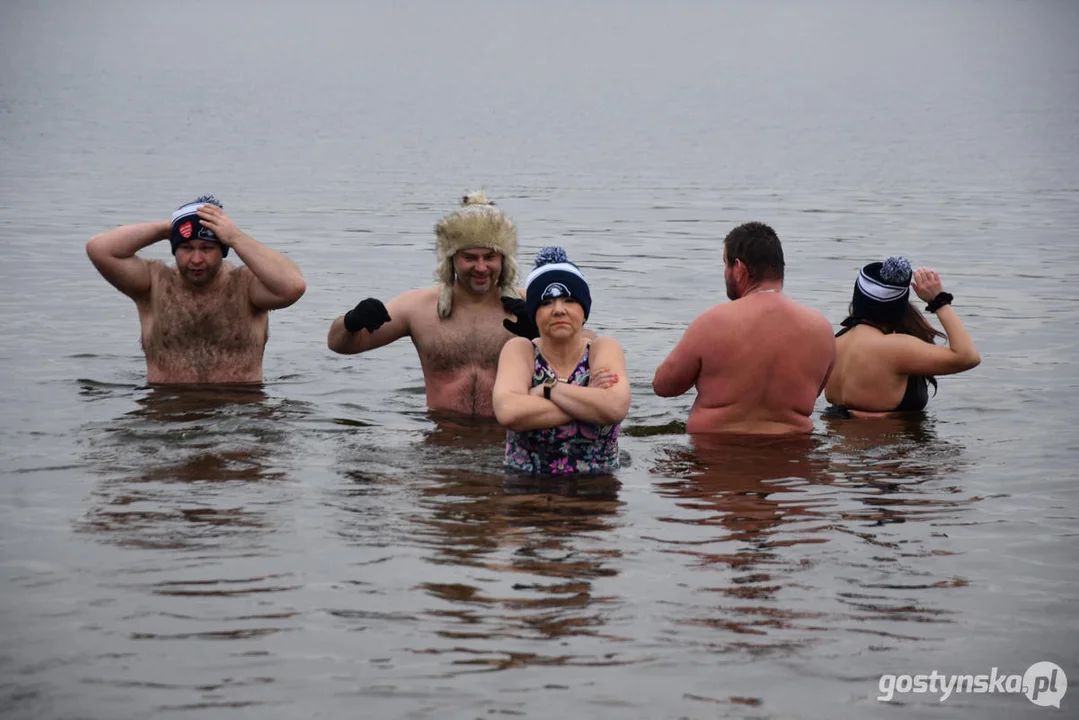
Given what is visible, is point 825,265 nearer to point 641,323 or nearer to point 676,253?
point 676,253

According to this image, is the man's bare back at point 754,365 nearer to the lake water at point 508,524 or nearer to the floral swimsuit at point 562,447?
the lake water at point 508,524

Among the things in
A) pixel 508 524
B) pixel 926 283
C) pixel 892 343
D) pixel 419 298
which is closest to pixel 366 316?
pixel 419 298

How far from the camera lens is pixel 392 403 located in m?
12.0

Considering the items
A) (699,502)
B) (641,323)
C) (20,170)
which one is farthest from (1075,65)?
(699,502)

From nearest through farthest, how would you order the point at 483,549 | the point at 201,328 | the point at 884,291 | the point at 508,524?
the point at 483,549, the point at 508,524, the point at 884,291, the point at 201,328

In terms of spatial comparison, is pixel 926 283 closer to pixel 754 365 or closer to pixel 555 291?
pixel 754 365

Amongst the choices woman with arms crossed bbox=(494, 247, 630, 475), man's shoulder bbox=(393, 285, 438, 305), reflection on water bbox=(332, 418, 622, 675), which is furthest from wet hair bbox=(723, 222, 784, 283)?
man's shoulder bbox=(393, 285, 438, 305)

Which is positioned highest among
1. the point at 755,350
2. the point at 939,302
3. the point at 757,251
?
the point at 757,251

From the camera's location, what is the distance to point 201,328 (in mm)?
10938

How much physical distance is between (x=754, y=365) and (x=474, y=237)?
2077 mm

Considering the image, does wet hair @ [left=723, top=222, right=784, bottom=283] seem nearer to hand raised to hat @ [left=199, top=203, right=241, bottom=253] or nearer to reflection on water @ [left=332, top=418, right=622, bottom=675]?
reflection on water @ [left=332, top=418, right=622, bottom=675]

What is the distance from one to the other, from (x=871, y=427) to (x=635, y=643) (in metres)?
5.06

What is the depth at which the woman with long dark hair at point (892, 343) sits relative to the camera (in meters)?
10.2

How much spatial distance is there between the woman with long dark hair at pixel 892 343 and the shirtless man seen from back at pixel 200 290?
3937mm
